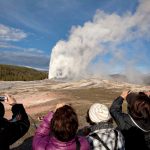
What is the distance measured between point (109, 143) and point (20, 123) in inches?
46.6

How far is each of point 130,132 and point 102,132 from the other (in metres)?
0.80

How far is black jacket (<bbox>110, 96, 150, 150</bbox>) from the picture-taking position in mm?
5363

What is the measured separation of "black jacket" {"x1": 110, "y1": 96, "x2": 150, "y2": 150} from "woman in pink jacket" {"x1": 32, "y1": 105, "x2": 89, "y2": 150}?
1.24m

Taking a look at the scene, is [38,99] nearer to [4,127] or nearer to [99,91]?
[99,91]

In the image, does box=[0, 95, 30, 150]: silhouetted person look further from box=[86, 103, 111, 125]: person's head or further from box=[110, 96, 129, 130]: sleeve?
box=[110, 96, 129, 130]: sleeve

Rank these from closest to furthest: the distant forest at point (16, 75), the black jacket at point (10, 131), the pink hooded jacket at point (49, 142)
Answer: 1. the pink hooded jacket at point (49, 142)
2. the black jacket at point (10, 131)
3. the distant forest at point (16, 75)

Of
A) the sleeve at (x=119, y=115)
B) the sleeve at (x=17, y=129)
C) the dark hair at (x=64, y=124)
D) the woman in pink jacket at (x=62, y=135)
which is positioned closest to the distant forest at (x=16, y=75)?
the sleeve at (x=119, y=115)

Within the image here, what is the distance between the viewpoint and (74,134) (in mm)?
4113

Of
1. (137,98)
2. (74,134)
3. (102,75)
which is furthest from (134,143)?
(102,75)

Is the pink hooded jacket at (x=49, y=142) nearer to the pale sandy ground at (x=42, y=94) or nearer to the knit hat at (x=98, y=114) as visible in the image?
the knit hat at (x=98, y=114)

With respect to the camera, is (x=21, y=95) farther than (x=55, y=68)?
No

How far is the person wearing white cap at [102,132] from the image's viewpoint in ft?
15.4

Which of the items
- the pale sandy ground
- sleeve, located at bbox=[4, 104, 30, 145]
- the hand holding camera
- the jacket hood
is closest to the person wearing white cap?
the jacket hood

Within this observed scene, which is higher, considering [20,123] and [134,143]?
[20,123]
